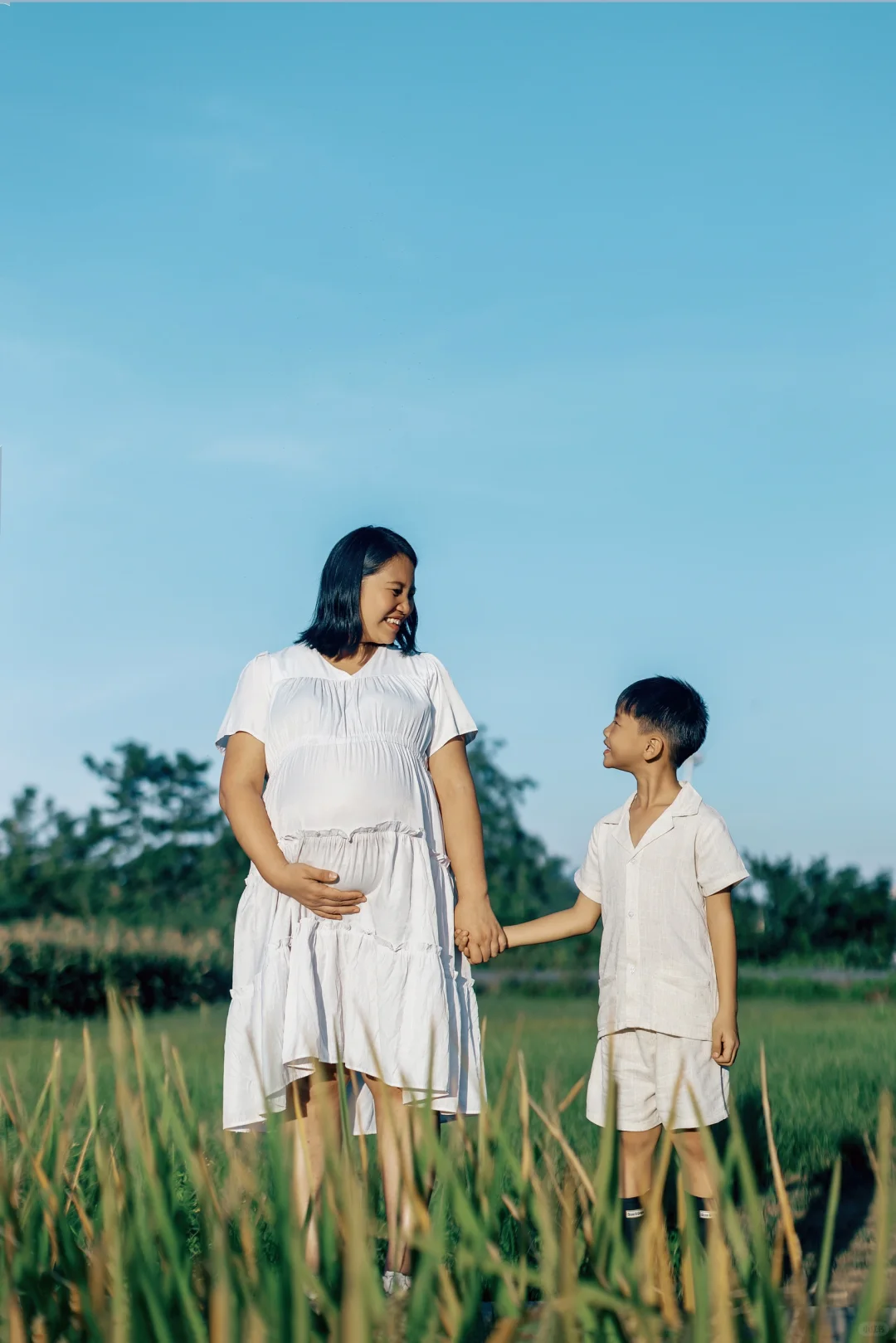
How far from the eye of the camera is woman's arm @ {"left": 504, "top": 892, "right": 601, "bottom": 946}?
11.8ft

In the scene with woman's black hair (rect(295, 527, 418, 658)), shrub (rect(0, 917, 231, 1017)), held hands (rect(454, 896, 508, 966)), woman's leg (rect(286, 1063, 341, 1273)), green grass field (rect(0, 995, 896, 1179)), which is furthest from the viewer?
shrub (rect(0, 917, 231, 1017))

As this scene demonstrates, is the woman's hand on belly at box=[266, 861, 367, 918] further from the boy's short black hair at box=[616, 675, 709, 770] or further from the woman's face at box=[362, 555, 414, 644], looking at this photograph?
the boy's short black hair at box=[616, 675, 709, 770]

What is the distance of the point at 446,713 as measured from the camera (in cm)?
337

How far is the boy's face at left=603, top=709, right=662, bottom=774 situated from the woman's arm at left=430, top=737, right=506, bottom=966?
527mm

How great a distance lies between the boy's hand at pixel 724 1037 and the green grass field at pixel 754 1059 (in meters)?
0.42

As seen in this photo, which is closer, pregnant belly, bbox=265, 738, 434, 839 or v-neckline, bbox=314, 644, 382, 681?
pregnant belly, bbox=265, 738, 434, 839

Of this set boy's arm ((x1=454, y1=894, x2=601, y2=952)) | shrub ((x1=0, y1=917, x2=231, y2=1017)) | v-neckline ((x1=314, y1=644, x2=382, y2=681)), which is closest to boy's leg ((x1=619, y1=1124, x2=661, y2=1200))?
boy's arm ((x1=454, y1=894, x2=601, y2=952))

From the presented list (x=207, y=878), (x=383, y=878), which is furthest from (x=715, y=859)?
(x=207, y=878)

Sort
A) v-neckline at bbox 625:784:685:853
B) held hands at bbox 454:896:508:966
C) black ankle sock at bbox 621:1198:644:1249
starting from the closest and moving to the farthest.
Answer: held hands at bbox 454:896:508:966
black ankle sock at bbox 621:1198:644:1249
v-neckline at bbox 625:784:685:853

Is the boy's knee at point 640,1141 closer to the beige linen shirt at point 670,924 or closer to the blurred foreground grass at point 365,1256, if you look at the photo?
the beige linen shirt at point 670,924

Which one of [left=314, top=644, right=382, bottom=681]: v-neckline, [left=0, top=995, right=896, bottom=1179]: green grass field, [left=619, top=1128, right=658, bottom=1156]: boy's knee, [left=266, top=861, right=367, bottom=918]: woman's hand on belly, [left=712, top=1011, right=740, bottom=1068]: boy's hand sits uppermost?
[left=314, top=644, right=382, bottom=681]: v-neckline

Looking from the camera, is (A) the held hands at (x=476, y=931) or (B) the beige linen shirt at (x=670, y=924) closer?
(A) the held hands at (x=476, y=931)

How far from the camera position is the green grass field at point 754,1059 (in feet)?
18.0

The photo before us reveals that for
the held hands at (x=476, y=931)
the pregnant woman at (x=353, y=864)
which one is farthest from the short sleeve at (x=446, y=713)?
the held hands at (x=476, y=931)
